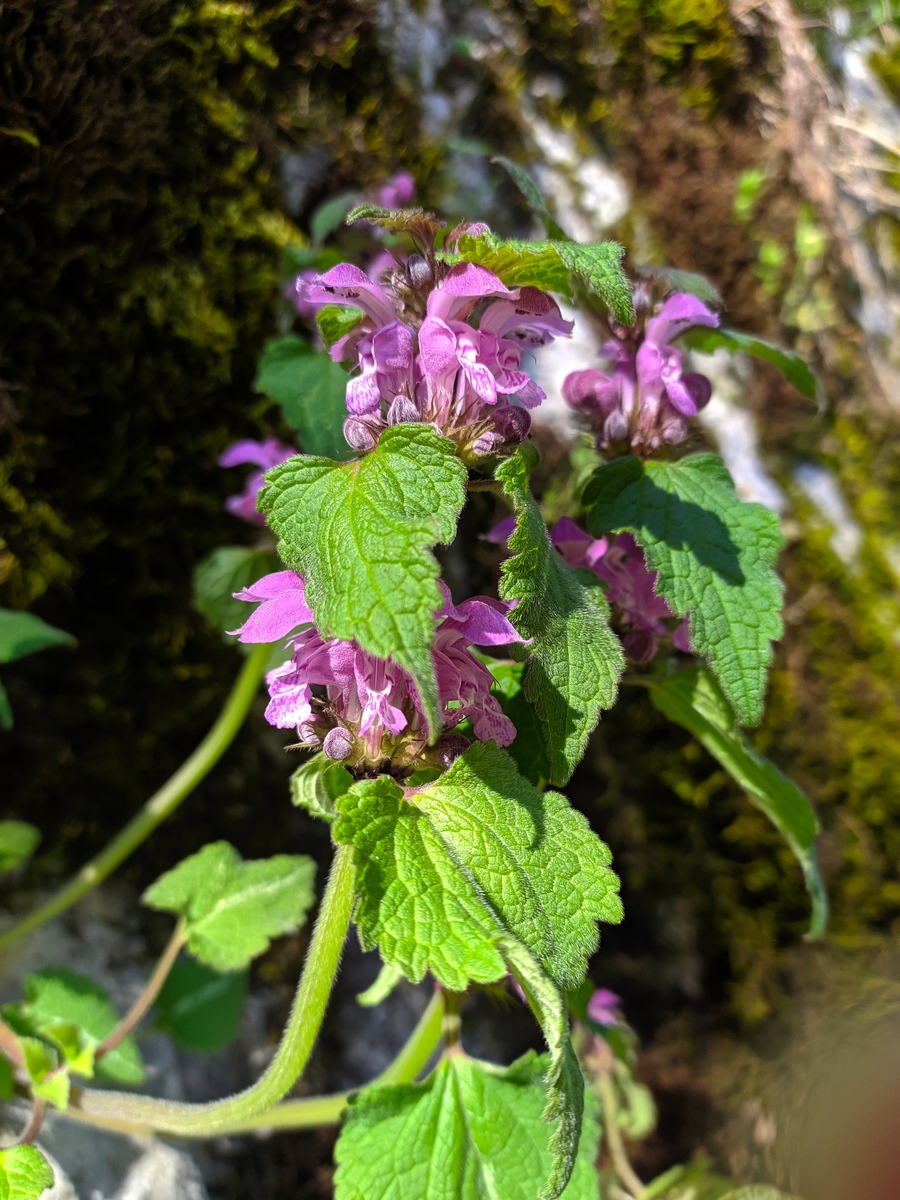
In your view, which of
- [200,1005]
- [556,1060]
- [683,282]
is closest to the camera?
[556,1060]

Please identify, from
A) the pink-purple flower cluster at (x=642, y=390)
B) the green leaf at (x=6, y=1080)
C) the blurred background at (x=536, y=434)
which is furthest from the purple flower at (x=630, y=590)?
the green leaf at (x=6, y=1080)

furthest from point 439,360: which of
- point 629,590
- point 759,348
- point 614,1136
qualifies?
point 614,1136

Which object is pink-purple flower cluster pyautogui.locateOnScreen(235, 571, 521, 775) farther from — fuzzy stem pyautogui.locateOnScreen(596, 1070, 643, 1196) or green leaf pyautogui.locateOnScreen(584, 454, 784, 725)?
fuzzy stem pyautogui.locateOnScreen(596, 1070, 643, 1196)

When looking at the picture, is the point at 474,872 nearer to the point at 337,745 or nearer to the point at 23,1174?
the point at 337,745

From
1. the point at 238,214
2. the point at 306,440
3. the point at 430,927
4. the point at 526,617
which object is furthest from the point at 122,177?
the point at 430,927

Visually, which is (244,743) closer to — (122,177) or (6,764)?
(6,764)

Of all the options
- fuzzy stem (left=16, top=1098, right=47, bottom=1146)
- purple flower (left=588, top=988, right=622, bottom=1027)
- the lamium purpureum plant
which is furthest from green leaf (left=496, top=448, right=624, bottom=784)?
purple flower (left=588, top=988, right=622, bottom=1027)

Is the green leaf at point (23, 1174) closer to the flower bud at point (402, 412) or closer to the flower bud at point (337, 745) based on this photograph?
the flower bud at point (337, 745)

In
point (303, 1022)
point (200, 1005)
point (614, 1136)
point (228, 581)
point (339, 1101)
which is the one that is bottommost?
point (614, 1136)
